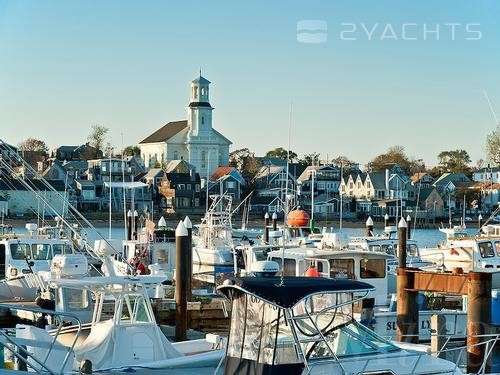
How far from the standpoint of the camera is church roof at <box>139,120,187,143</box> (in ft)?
409

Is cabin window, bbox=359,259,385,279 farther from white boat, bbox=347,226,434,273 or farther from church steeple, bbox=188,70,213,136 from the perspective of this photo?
church steeple, bbox=188,70,213,136

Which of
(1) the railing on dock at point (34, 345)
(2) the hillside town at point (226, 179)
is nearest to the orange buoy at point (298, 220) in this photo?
(1) the railing on dock at point (34, 345)

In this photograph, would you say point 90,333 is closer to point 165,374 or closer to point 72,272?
point 165,374

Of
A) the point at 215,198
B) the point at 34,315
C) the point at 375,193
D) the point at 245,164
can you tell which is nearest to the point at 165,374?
the point at 34,315

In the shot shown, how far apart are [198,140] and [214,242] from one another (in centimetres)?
8787

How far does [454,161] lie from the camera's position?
134 metres

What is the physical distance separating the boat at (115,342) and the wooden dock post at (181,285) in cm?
404

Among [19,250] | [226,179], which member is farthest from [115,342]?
[226,179]

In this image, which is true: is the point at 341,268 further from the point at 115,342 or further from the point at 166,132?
the point at 166,132

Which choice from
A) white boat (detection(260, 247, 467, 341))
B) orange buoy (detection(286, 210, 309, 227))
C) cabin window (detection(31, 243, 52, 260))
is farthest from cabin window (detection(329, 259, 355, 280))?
orange buoy (detection(286, 210, 309, 227))

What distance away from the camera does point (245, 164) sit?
413ft

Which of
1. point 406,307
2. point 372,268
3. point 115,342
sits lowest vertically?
point 115,342

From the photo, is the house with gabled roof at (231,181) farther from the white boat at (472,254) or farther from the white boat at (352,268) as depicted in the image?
the white boat at (352,268)

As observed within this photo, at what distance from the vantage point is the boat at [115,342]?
40.6ft
